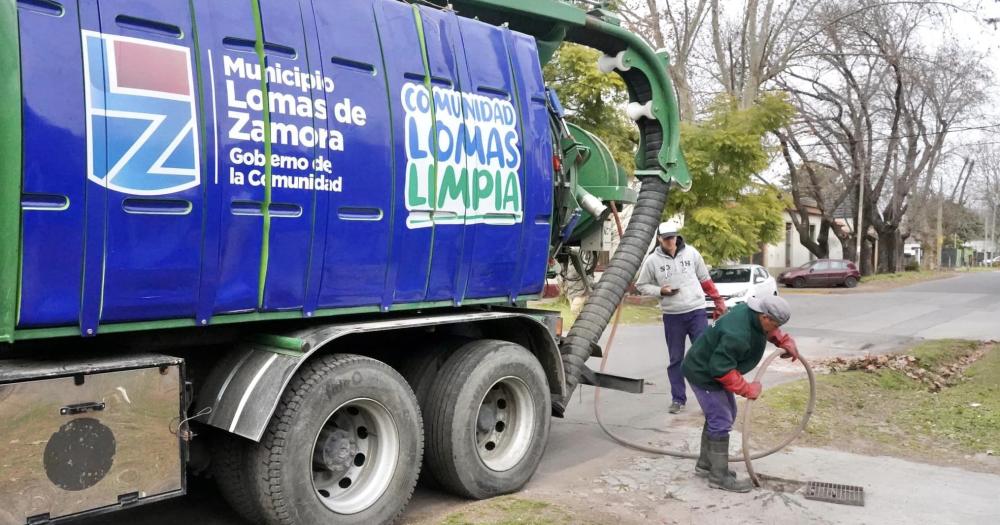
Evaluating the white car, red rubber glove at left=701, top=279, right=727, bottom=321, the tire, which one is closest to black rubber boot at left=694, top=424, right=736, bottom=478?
red rubber glove at left=701, top=279, right=727, bottom=321

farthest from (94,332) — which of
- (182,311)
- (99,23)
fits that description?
(99,23)

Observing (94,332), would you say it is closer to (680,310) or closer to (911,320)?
(680,310)

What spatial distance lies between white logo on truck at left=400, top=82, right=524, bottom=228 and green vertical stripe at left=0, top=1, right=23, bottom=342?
6.76 feet

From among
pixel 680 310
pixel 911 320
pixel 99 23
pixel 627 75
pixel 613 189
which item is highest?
pixel 627 75

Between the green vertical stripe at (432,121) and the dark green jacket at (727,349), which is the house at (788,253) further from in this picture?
the green vertical stripe at (432,121)

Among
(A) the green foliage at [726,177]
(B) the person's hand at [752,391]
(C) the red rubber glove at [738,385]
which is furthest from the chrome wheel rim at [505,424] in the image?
(A) the green foliage at [726,177]

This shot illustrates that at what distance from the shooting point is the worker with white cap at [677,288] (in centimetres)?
783

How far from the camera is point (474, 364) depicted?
5.30 m

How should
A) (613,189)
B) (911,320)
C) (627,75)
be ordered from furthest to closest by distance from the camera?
(911,320), (627,75), (613,189)

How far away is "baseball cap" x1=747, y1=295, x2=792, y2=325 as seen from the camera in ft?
17.7

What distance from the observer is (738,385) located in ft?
18.0

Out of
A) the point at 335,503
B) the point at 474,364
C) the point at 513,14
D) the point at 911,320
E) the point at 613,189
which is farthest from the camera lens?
the point at 911,320

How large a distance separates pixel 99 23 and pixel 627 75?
4758mm

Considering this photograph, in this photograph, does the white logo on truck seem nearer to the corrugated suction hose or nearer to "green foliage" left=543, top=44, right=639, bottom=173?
the corrugated suction hose
